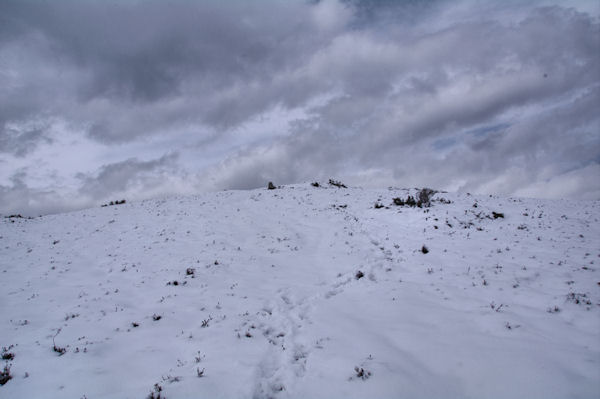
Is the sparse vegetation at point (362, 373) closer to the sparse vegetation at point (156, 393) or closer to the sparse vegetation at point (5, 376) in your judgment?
the sparse vegetation at point (156, 393)

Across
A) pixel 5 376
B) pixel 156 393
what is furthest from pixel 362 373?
pixel 5 376

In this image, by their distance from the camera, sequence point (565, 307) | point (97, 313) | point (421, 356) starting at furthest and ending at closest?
point (97, 313) → point (565, 307) → point (421, 356)

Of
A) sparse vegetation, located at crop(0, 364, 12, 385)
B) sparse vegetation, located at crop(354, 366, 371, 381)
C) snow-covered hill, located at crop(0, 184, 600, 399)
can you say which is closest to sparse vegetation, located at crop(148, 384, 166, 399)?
snow-covered hill, located at crop(0, 184, 600, 399)

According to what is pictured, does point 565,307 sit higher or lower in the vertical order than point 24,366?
higher

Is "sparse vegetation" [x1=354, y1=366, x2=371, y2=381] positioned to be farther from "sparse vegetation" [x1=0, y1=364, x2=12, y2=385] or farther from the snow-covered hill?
"sparse vegetation" [x1=0, y1=364, x2=12, y2=385]

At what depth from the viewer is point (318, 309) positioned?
11.3m

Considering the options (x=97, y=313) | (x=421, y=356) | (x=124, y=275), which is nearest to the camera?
(x=421, y=356)

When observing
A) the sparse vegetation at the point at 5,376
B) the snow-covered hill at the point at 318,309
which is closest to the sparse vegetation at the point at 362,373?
the snow-covered hill at the point at 318,309

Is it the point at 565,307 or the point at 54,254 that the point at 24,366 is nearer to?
the point at 54,254

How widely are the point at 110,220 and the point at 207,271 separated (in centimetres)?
1706

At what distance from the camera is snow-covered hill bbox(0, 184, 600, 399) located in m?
7.15

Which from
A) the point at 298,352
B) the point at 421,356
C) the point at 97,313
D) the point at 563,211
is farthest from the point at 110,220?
the point at 563,211

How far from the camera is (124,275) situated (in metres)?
15.6

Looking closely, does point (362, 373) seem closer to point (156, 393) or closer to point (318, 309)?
point (318, 309)
